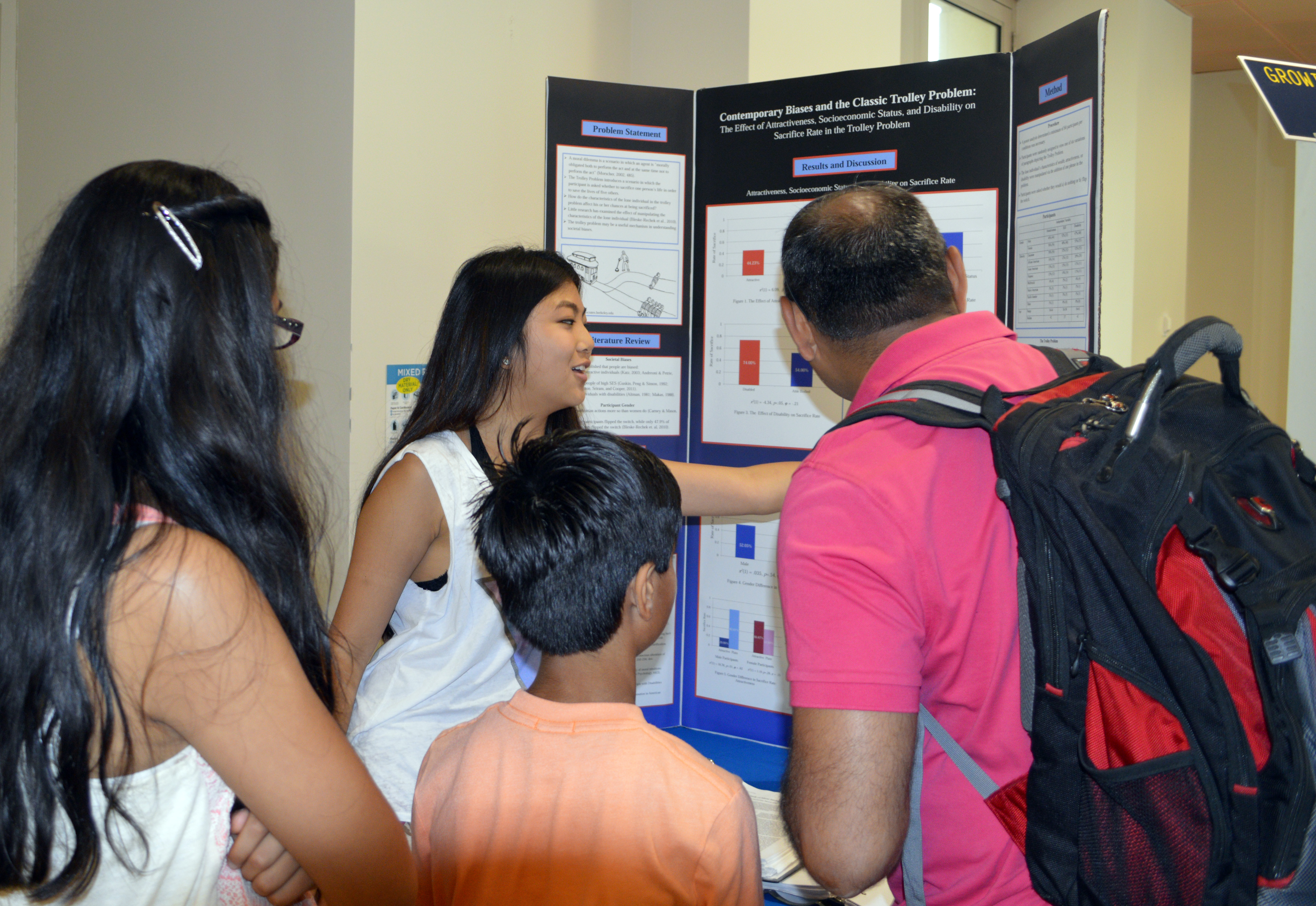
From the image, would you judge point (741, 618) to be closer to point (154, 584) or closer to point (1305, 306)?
point (1305, 306)

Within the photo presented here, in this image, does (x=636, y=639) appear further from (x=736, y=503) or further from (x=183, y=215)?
(x=736, y=503)

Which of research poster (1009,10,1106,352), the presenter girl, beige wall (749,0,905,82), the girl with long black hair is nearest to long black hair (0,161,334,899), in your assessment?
the girl with long black hair

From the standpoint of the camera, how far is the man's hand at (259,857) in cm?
97

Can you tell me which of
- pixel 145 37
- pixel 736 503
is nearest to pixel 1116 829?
pixel 736 503

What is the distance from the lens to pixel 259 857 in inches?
38.3

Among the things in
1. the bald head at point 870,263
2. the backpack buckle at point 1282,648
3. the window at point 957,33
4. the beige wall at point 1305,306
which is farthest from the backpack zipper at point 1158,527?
the window at point 957,33

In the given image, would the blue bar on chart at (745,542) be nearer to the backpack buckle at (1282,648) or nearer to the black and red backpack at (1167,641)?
the black and red backpack at (1167,641)

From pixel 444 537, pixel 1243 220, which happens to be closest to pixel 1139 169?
pixel 1243 220

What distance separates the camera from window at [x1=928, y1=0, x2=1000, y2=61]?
14.3ft

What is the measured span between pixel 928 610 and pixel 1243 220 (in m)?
7.99

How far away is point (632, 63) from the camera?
12.2 feet

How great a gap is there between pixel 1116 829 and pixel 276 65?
3.03 metres

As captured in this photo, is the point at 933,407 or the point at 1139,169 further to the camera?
the point at 1139,169

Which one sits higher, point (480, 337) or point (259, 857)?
point (480, 337)
